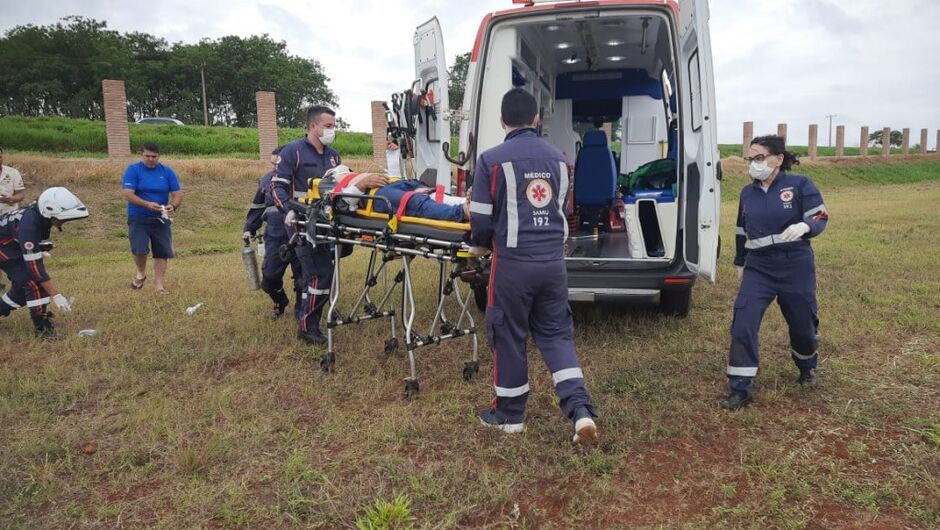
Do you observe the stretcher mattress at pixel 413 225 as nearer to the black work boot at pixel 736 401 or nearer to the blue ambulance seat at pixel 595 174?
the black work boot at pixel 736 401

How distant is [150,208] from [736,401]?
231 inches

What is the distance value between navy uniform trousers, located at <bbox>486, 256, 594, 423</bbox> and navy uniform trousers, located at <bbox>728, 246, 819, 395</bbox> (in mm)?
1063

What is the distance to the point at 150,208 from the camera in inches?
262

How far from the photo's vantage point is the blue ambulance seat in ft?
22.6

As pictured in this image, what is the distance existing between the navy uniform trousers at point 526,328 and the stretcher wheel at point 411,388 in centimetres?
69

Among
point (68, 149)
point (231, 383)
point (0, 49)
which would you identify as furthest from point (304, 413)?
point (0, 49)

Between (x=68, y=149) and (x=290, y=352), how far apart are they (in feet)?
74.2

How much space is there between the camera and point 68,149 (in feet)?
74.5

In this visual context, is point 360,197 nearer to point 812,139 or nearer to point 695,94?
point 695,94

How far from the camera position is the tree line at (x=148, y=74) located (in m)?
39.2

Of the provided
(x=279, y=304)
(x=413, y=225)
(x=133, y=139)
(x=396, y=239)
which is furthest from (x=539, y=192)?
(x=133, y=139)

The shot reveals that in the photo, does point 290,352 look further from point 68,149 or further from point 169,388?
point 68,149

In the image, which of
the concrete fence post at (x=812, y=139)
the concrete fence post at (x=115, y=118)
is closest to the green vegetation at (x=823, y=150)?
the concrete fence post at (x=812, y=139)

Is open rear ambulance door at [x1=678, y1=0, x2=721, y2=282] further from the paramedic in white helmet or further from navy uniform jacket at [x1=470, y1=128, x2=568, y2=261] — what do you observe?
the paramedic in white helmet
